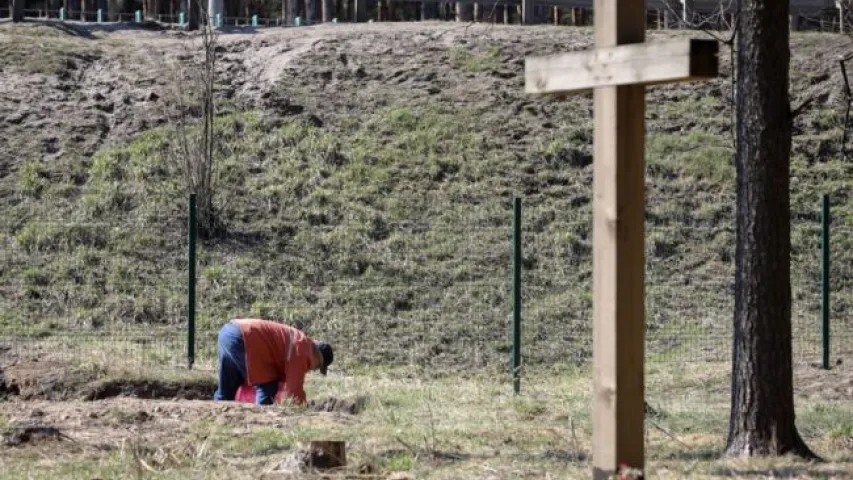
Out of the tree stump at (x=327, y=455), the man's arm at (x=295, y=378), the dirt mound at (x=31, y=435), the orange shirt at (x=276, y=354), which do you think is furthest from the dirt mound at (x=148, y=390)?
the tree stump at (x=327, y=455)

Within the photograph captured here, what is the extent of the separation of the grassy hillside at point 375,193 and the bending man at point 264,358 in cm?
325

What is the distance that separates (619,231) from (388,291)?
1115 cm

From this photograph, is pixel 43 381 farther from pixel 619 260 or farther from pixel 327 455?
pixel 619 260

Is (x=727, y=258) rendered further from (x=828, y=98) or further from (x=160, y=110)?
(x=160, y=110)

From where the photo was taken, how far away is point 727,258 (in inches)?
713

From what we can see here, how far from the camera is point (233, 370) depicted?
39.5ft

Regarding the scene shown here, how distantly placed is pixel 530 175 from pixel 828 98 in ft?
19.5

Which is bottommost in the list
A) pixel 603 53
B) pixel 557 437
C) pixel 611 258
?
pixel 557 437

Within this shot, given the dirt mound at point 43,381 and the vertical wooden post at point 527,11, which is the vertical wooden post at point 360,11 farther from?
the dirt mound at point 43,381

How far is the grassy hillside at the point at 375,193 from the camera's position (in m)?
16.4

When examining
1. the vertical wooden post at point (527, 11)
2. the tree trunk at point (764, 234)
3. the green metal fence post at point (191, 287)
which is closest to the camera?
the tree trunk at point (764, 234)

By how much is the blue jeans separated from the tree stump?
4.55 meters

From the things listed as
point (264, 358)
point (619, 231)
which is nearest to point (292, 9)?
point (264, 358)

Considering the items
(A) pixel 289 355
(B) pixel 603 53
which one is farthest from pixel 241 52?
(B) pixel 603 53
